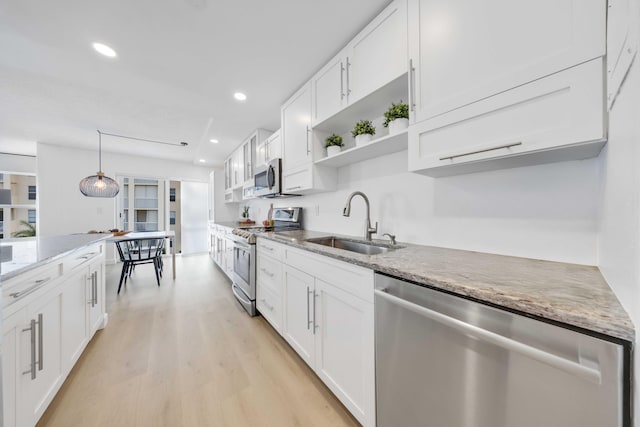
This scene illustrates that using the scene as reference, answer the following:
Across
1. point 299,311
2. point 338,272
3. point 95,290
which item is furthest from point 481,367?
point 95,290

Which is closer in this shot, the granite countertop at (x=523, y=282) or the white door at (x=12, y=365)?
the granite countertop at (x=523, y=282)

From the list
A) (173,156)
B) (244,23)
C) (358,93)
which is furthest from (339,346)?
(173,156)

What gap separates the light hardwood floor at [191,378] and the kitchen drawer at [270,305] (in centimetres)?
14

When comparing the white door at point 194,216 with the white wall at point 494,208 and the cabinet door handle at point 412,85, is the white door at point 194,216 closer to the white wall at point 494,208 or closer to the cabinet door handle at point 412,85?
the white wall at point 494,208

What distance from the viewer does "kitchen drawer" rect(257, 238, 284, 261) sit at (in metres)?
1.86

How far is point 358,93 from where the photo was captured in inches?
60.1

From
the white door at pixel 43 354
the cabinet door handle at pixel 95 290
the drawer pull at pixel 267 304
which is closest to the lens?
the white door at pixel 43 354

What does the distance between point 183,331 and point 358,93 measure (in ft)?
8.30

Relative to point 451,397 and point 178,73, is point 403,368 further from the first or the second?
point 178,73

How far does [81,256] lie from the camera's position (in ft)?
5.31

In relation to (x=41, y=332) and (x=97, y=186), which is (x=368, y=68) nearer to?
(x=41, y=332)

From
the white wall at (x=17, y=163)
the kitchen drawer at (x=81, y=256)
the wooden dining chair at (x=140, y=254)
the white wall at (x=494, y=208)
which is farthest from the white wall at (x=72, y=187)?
the white wall at (x=494, y=208)

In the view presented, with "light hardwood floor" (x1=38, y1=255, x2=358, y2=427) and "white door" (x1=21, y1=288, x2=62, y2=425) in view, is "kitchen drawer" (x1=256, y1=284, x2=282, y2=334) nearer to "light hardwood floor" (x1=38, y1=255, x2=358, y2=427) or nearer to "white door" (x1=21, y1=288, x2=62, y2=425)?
"light hardwood floor" (x1=38, y1=255, x2=358, y2=427)

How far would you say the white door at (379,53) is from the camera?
4.10ft
